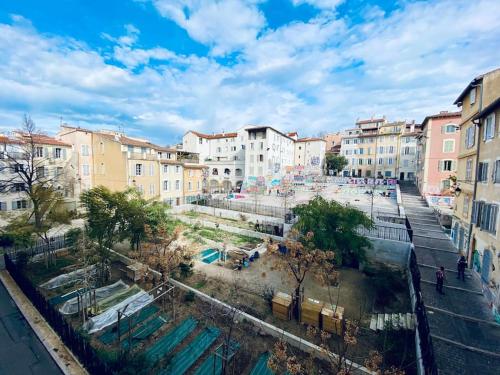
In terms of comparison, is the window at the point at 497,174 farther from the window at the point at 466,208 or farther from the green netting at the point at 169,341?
the green netting at the point at 169,341

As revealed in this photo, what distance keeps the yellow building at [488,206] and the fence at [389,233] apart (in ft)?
13.0

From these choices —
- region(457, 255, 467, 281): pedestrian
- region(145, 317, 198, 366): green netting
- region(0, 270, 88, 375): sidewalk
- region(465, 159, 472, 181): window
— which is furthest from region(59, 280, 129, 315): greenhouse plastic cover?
region(465, 159, 472, 181): window

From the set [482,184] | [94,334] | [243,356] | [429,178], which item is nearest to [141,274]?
[94,334]

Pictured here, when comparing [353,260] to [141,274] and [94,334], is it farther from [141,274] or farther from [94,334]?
[94,334]

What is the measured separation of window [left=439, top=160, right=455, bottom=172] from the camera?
3136 centimetres

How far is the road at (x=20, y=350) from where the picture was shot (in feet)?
28.0

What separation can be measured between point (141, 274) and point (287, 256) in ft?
28.5

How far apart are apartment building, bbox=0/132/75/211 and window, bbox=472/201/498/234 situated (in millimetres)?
35437

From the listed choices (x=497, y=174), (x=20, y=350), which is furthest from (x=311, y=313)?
(x=20, y=350)

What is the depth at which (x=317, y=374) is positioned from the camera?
825 centimetres

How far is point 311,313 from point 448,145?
3372 centimetres

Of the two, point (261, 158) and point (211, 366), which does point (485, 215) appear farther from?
point (261, 158)

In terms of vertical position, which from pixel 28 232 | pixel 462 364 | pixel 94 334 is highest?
pixel 28 232

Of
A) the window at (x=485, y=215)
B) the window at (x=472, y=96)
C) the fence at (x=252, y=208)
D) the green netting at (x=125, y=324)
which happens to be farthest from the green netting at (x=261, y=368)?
the window at (x=472, y=96)
